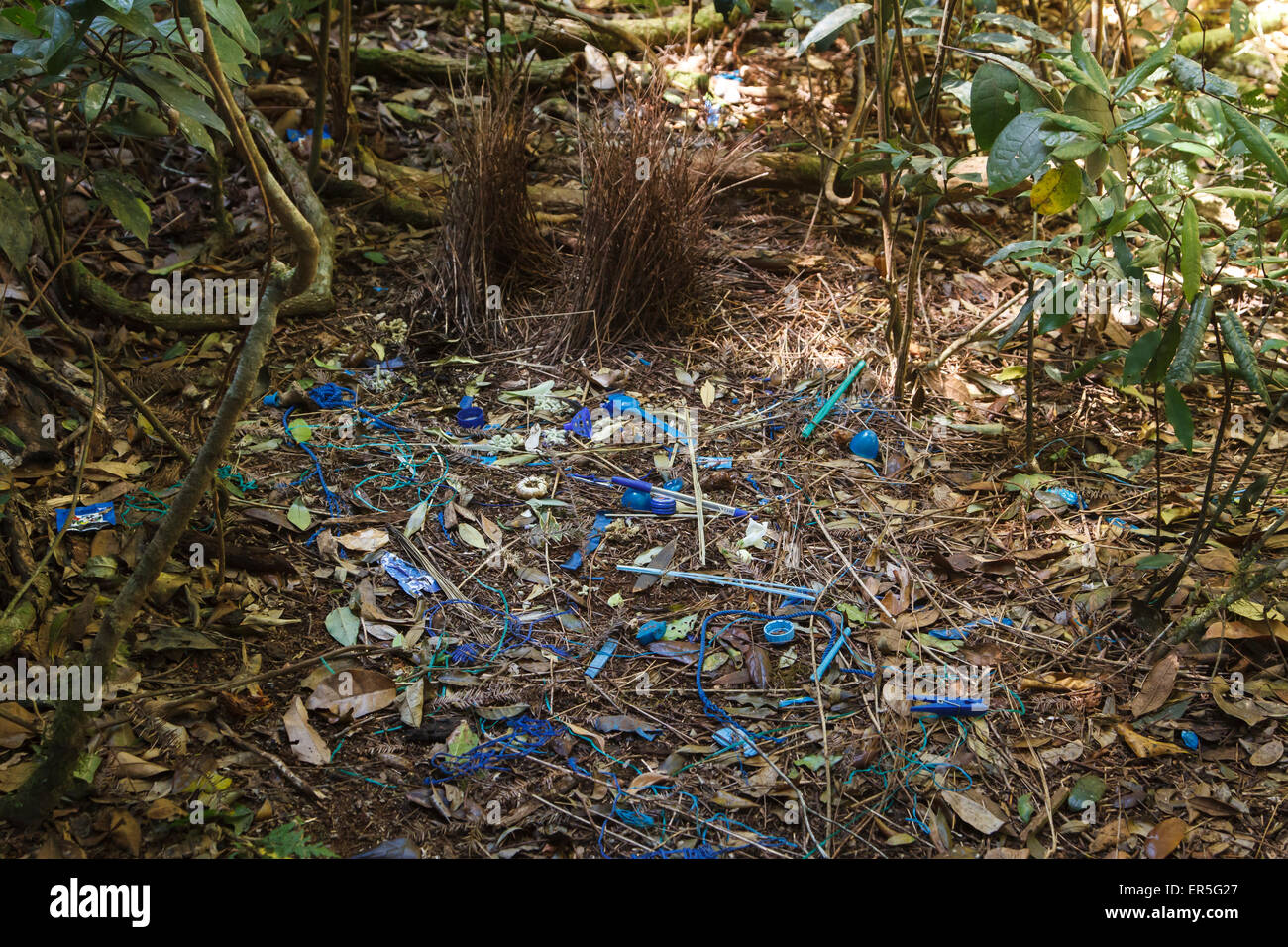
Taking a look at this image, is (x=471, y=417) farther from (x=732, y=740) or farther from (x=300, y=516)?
(x=732, y=740)

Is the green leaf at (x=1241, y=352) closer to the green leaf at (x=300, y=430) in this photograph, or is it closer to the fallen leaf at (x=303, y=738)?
the fallen leaf at (x=303, y=738)

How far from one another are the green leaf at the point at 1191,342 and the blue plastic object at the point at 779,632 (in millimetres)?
862

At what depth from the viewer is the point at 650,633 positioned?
1.90m

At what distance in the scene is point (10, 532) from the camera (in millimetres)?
1764

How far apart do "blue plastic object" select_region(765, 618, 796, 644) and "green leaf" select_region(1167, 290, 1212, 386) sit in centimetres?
86

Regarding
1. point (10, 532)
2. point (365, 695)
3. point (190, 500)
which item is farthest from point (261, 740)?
point (10, 532)

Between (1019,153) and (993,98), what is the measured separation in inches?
8.1

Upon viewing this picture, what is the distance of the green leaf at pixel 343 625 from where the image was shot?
1.84 m

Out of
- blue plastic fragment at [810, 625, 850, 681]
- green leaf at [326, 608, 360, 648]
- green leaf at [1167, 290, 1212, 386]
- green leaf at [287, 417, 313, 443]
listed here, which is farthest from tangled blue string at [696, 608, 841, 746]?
green leaf at [287, 417, 313, 443]
